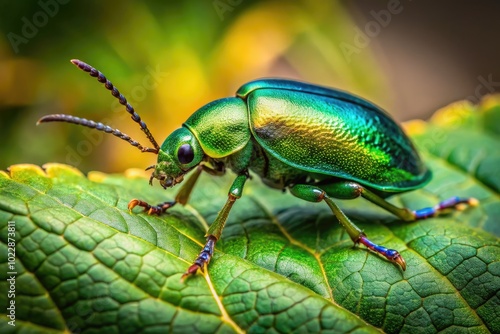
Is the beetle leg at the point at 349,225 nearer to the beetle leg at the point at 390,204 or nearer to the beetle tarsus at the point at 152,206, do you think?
the beetle leg at the point at 390,204

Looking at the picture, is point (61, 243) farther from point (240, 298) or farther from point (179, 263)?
point (240, 298)

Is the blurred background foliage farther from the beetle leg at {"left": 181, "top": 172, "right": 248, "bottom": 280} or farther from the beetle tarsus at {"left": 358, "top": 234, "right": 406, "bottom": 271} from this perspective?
the beetle tarsus at {"left": 358, "top": 234, "right": 406, "bottom": 271}

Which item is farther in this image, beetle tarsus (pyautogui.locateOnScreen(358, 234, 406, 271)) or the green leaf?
beetle tarsus (pyautogui.locateOnScreen(358, 234, 406, 271))

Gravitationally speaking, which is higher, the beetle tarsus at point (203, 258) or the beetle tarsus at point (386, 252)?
the beetle tarsus at point (203, 258)

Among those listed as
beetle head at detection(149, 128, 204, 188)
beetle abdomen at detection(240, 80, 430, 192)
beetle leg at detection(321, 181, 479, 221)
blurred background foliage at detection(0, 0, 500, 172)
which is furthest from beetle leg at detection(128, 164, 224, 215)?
blurred background foliage at detection(0, 0, 500, 172)

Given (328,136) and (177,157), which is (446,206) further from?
(177,157)

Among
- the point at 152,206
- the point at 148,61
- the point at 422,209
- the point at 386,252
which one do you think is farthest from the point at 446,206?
the point at 148,61

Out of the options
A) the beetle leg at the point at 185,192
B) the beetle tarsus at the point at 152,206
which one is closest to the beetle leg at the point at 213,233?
the beetle leg at the point at 185,192
